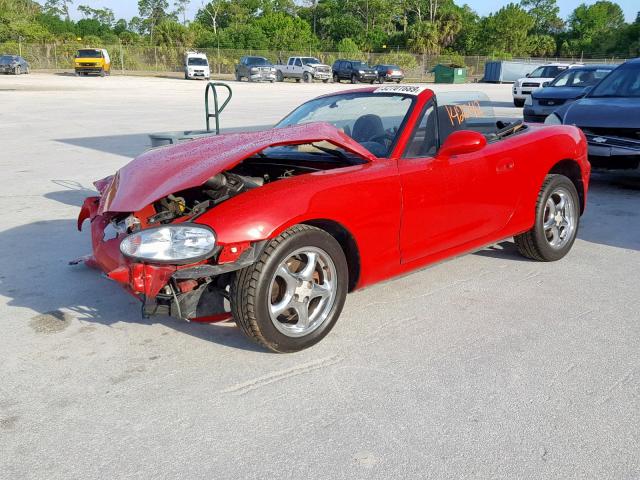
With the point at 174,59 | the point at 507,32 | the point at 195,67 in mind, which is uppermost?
the point at 507,32

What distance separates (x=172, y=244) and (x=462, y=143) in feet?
6.31

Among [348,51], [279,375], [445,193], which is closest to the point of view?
[279,375]

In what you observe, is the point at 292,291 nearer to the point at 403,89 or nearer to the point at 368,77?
the point at 403,89

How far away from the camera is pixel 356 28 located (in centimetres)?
9456

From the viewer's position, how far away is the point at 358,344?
3.68m

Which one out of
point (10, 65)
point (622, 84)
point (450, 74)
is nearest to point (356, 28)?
point (450, 74)

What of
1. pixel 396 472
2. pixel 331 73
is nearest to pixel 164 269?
pixel 396 472

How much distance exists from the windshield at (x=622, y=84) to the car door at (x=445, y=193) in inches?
200

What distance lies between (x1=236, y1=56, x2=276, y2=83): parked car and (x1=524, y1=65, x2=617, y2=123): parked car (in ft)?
100

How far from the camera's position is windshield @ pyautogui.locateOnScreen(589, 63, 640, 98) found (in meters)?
8.62

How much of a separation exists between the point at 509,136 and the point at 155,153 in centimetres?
263

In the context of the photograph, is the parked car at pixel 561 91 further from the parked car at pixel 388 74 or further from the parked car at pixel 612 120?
the parked car at pixel 388 74

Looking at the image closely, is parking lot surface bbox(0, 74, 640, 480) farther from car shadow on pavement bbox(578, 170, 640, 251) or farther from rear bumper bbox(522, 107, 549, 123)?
rear bumper bbox(522, 107, 549, 123)

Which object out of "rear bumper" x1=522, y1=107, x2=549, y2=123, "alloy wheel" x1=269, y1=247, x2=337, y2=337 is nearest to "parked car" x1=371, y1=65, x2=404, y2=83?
"rear bumper" x1=522, y1=107, x2=549, y2=123
